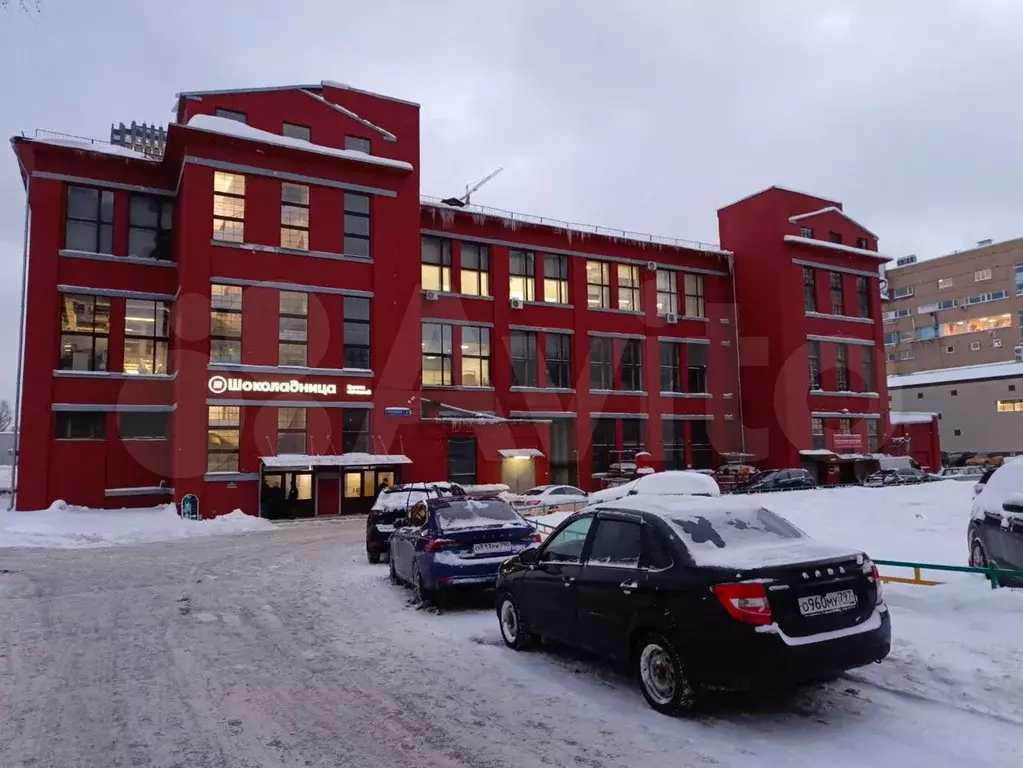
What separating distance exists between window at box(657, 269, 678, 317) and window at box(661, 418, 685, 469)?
263 inches

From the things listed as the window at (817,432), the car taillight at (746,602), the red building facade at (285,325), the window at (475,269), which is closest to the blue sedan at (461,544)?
the car taillight at (746,602)

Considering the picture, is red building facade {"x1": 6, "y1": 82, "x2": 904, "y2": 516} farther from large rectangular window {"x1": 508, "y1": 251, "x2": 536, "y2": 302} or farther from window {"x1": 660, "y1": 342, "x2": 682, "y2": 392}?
window {"x1": 660, "y1": 342, "x2": 682, "y2": 392}

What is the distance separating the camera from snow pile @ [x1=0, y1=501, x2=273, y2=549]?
2159 centimetres

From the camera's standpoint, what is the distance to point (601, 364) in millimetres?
40688

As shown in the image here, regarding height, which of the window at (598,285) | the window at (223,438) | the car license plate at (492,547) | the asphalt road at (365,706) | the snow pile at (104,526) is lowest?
the snow pile at (104,526)

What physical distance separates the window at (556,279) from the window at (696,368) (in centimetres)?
873

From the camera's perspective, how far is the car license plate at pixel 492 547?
33.9 feet

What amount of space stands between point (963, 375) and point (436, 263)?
5174 centimetres

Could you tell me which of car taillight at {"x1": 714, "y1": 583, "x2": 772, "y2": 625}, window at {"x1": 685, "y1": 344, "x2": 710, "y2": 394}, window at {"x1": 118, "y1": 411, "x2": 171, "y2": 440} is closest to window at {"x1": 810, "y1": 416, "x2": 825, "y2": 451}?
window at {"x1": 685, "y1": 344, "x2": 710, "y2": 394}

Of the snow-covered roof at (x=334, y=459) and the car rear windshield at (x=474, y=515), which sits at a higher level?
the snow-covered roof at (x=334, y=459)

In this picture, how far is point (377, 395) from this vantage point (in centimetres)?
3125

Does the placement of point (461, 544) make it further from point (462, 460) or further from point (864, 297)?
point (864, 297)

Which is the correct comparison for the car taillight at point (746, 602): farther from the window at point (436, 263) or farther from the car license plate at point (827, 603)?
the window at point (436, 263)

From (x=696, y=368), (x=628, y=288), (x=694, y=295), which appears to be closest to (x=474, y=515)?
(x=628, y=288)
